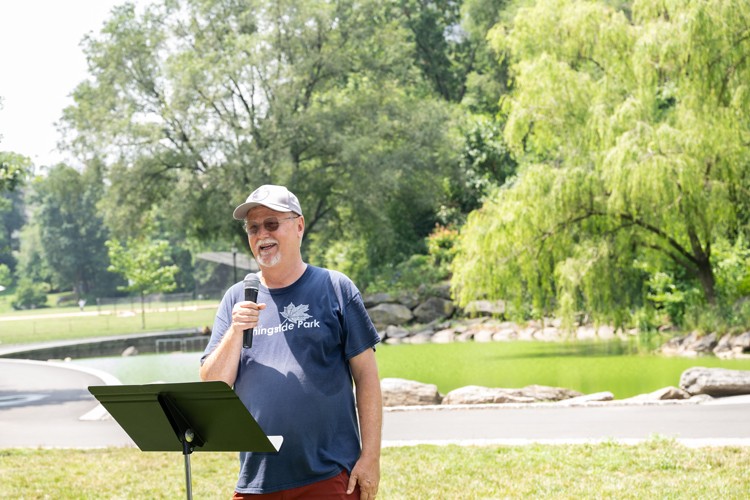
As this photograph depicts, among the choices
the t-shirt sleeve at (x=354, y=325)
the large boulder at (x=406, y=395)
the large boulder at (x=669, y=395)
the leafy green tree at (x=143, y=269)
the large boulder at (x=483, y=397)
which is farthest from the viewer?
the leafy green tree at (x=143, y=269)

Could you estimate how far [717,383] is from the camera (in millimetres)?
14367

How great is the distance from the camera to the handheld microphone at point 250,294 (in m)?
4.02

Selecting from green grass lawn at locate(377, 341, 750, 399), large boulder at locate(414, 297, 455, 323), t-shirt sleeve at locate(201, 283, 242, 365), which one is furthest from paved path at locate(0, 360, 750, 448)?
large boulder at locate(414, 297, 455, 323)

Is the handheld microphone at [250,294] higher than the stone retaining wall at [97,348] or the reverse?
higher

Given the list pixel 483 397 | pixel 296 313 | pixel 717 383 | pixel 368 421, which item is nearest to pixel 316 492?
pixel 368 421

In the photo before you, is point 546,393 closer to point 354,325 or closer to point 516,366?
point 516,366

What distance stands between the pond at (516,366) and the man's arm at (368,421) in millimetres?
13295

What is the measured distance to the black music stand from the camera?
3701 millimetres

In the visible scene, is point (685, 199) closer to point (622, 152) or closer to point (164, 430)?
point (622, 152)

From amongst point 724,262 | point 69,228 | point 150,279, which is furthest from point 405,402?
point 69,228

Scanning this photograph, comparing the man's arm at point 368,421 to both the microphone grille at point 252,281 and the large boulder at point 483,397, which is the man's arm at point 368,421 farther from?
the large boulder at point 483,397

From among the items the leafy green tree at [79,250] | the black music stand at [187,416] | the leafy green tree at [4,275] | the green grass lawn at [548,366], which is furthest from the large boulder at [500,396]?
the leafy green tree at [79,250]

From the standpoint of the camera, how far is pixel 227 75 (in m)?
39.4

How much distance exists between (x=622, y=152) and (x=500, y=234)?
10.9ft
